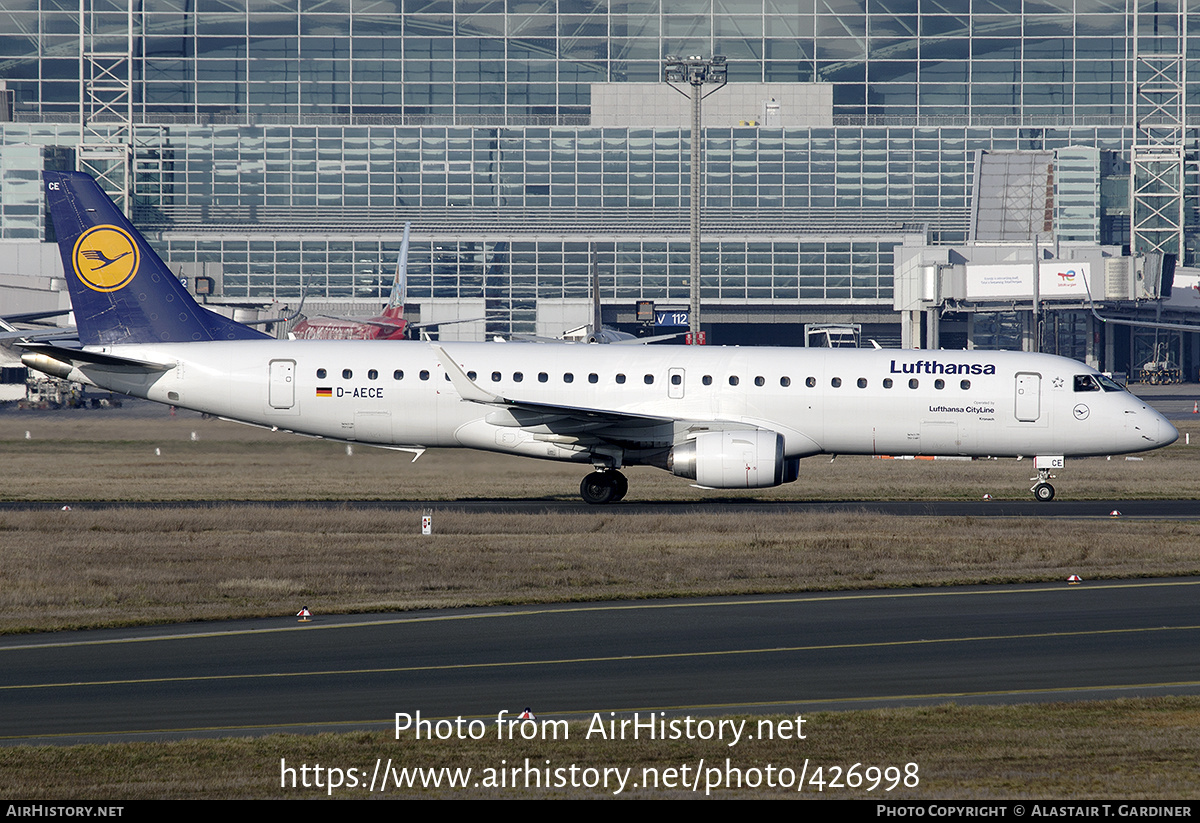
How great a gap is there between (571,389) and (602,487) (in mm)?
2432

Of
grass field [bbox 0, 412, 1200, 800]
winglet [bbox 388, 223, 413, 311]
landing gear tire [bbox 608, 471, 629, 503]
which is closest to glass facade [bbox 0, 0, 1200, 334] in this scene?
winglet [bbox 388, 223, 413, 311]

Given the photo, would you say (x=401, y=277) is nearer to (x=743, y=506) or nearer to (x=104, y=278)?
(x=104, y=278)

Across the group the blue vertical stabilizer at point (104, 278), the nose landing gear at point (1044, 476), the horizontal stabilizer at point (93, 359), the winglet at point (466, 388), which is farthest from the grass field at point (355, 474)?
the blue vertical stabilizer at point (104, 278)

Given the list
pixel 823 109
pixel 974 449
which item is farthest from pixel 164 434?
pixel 823 109

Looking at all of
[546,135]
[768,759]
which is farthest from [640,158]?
[768,759]

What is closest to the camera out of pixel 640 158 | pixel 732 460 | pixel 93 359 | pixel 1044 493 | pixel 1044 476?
pixel 732 460

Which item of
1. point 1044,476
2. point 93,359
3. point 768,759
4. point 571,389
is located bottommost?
point 1044,476

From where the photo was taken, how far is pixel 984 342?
131 meters

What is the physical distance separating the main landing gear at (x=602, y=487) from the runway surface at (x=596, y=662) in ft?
39.7

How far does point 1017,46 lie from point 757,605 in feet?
427

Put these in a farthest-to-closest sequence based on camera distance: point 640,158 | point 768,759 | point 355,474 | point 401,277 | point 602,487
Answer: point 640,158, point 401,277, point 355,474, point 602,487, point 768,759

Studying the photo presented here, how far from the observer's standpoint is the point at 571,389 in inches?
1211

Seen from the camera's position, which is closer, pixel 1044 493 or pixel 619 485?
pixel 619 485

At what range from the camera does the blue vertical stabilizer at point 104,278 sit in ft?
102
